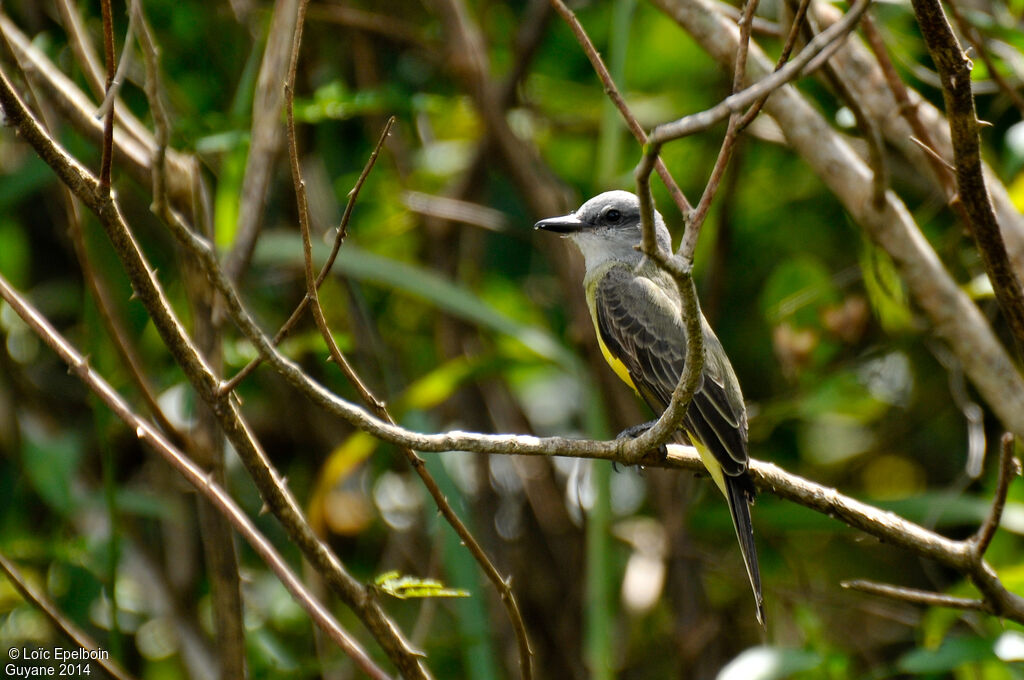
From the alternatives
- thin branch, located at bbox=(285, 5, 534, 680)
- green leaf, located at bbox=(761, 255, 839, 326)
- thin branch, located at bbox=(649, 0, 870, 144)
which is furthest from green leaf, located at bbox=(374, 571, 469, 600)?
green leaf, located at bbox=(761, 255, 839, 326)

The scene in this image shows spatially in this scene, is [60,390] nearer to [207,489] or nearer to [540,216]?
[540,216]

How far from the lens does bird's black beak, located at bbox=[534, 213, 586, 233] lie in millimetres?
3500

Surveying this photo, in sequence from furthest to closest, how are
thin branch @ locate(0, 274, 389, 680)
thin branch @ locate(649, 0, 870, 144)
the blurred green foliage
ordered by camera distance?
the blurred green foliage
thin branch @ locate(0, 274, 389, 680)
thin branch @ locate(649, 0, 870, 144)

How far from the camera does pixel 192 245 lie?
171 centimetres

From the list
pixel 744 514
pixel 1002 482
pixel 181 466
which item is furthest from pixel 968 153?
pixel 181 466

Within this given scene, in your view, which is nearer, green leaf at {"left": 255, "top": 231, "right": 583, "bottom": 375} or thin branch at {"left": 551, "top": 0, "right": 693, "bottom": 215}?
thin branch at {"left": 551, "top": 0, "right": 693, "bottom": 215}

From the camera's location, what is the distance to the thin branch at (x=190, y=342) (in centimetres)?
174

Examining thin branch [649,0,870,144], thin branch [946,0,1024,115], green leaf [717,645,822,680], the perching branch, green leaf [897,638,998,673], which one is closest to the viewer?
thin branch [649,0,870,144]

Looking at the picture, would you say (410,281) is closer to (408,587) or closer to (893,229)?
(893,229)

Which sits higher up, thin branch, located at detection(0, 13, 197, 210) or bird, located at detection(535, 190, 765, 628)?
thin branch, located at detection(0, 13, 197, 210)

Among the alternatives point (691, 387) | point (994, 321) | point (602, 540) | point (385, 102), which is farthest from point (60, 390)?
point (994, 321)

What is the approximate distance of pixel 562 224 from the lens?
11.6ft

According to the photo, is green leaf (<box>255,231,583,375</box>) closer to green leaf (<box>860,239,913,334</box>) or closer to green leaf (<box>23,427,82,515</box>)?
green leaf (<box>23,427,82,515</box>)

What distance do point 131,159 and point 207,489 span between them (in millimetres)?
1159
